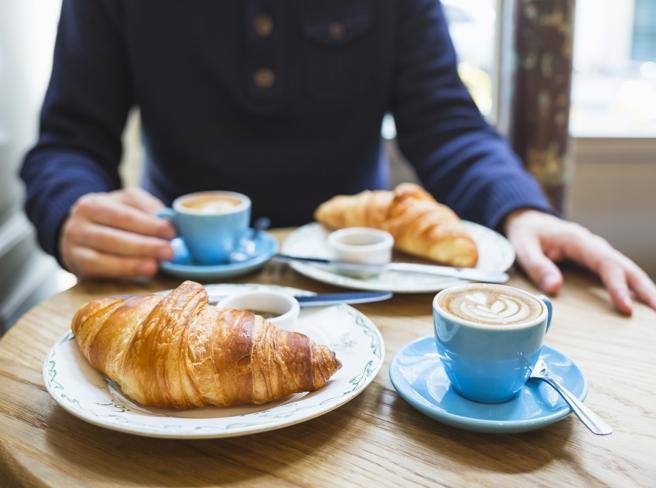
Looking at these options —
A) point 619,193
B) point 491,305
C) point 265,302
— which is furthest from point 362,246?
point 619,193

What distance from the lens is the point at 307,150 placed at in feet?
5.35

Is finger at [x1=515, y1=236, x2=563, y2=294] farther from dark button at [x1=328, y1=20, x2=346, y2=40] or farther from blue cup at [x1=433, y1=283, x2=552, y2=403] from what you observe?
dark button at [x1=328, y1=20, x2=346, y2=40]

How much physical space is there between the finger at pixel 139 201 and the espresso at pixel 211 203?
0.05m

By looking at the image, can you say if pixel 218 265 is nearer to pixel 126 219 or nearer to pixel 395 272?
pixel 126 219

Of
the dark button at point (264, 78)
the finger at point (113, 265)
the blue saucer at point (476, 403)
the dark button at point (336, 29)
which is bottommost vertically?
the finger at point (113, 265)

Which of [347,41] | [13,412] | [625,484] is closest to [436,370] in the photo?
[625,484]

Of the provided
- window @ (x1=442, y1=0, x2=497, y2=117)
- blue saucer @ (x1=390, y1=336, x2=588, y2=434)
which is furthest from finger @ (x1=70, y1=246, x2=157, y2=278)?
window @ (x1=442, y1=0, x2=497, y2=117)

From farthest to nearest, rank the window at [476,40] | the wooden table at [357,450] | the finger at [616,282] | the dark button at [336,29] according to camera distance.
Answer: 1. the window at [476,40]
2. the dark button at [336,29]
3. the finger at [616,282]
4. the wooden table at [357,450]

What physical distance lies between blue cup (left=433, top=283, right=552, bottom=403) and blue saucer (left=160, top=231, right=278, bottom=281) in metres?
0.49

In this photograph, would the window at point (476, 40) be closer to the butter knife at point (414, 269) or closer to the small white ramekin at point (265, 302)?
the butter knife at point (414, 269)

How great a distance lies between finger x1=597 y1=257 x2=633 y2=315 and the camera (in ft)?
3.09

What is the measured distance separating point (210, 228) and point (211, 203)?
0.10m

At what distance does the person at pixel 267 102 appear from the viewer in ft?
4.76

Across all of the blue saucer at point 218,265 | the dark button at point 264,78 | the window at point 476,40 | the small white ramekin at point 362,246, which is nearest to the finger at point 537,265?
the small white ramekin at point 362,246
